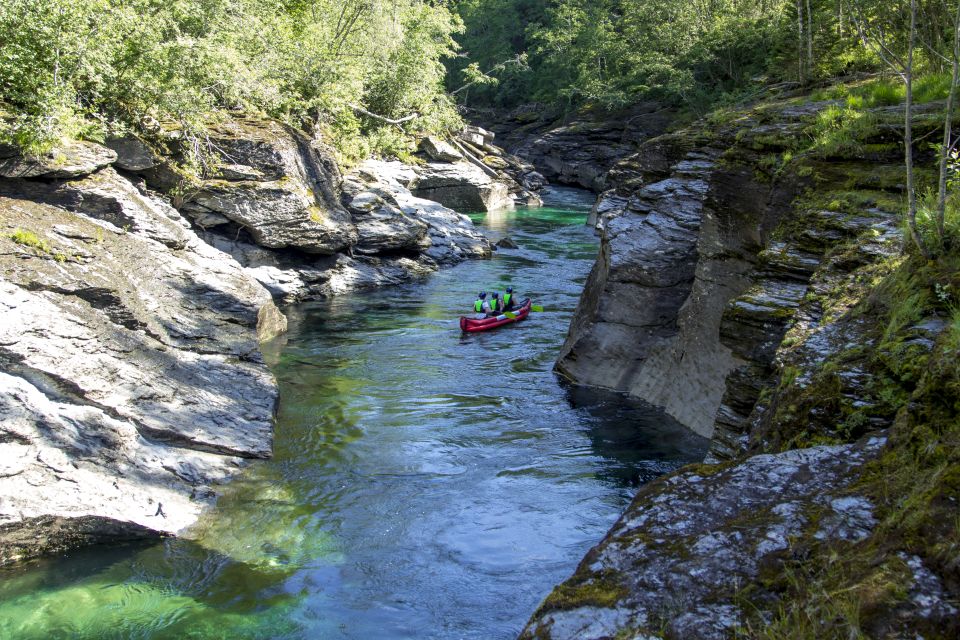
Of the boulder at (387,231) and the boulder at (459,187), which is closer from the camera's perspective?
the boulder at (387,231)

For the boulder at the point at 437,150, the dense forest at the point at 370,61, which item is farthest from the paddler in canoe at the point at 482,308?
the boulder at the point at 437,150

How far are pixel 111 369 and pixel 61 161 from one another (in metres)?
5.46

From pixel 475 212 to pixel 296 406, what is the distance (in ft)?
82.4

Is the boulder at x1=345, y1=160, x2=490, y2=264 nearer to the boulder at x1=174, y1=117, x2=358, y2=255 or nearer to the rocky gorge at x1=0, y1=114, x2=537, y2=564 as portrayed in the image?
the rocky gorge at x1=0, y1=114, x2=537, y2=564

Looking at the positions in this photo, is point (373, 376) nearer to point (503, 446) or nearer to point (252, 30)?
point (503, 446)

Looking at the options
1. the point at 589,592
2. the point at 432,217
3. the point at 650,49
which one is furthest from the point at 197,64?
the point at 650,49

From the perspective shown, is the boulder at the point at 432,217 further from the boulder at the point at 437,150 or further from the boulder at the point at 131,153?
the boulder at the point at 437,150

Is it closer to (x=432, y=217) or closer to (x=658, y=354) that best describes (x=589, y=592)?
(x=658, y=354)

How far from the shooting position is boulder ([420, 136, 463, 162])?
117 ft

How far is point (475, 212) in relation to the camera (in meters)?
36.2

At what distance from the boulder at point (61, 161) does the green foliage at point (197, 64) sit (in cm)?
26

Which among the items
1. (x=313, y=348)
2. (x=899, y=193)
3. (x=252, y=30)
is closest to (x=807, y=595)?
(x=899, y=193)

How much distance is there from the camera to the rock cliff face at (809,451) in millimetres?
3262

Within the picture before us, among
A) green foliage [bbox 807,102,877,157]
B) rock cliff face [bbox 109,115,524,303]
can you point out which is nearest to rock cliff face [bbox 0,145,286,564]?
rock cliff face [bbox 109,115,524,303]
